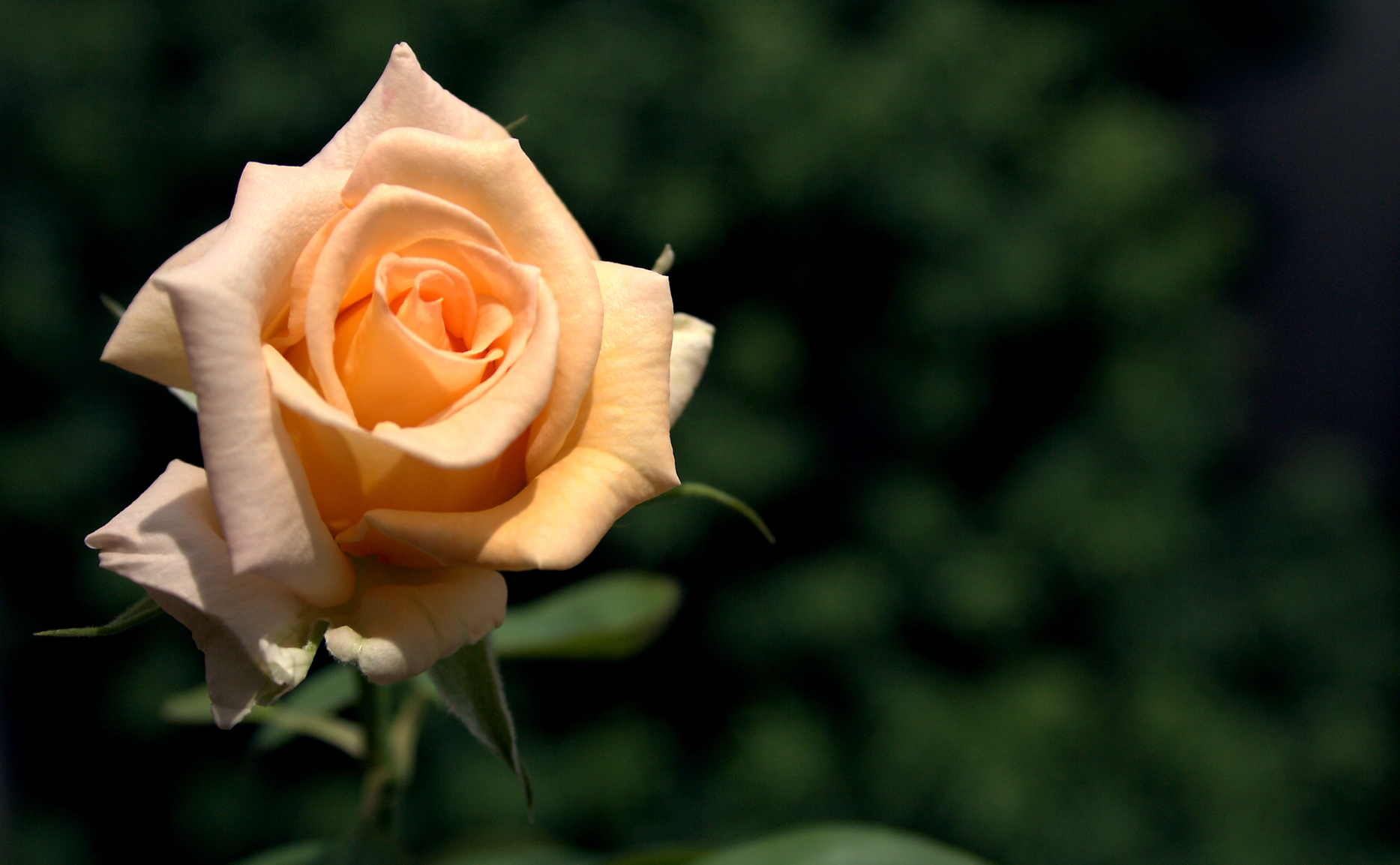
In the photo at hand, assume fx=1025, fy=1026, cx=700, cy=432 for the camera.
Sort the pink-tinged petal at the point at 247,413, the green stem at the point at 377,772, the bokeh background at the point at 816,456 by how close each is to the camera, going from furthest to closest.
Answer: the bokeh background at the point at 816,456, the green stem at the point at 377,772, the pink-tinged petal at the point at 247,413

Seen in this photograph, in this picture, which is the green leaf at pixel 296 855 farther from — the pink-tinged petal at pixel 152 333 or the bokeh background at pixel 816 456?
the bokeh background at pixel 816 456

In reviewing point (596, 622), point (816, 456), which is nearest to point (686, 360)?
point (596, 622)

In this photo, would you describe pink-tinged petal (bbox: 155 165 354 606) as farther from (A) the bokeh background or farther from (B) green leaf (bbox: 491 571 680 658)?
(A) the bokeh background

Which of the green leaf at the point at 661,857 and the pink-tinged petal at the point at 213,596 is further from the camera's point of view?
the green leaf at the point at 661,857

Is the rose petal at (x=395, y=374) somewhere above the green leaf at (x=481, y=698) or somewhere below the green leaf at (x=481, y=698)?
above

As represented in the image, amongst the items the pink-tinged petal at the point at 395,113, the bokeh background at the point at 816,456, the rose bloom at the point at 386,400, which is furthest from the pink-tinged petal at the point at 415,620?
the bokeh background at the point at 816,456

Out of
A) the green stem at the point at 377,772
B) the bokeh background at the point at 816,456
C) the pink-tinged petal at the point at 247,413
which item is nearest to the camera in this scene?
the pink-tinged petal at the point at 247,413

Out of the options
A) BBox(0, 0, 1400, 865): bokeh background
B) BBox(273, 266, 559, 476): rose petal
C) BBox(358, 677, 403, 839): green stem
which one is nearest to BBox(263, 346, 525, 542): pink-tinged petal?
BBox(273, 266, 559, 476): rose petal

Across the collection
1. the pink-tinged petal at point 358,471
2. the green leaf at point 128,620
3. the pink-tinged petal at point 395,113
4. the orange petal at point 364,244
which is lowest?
the green leaf at point 128,620

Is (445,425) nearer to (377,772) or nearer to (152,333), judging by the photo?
(152,333)
